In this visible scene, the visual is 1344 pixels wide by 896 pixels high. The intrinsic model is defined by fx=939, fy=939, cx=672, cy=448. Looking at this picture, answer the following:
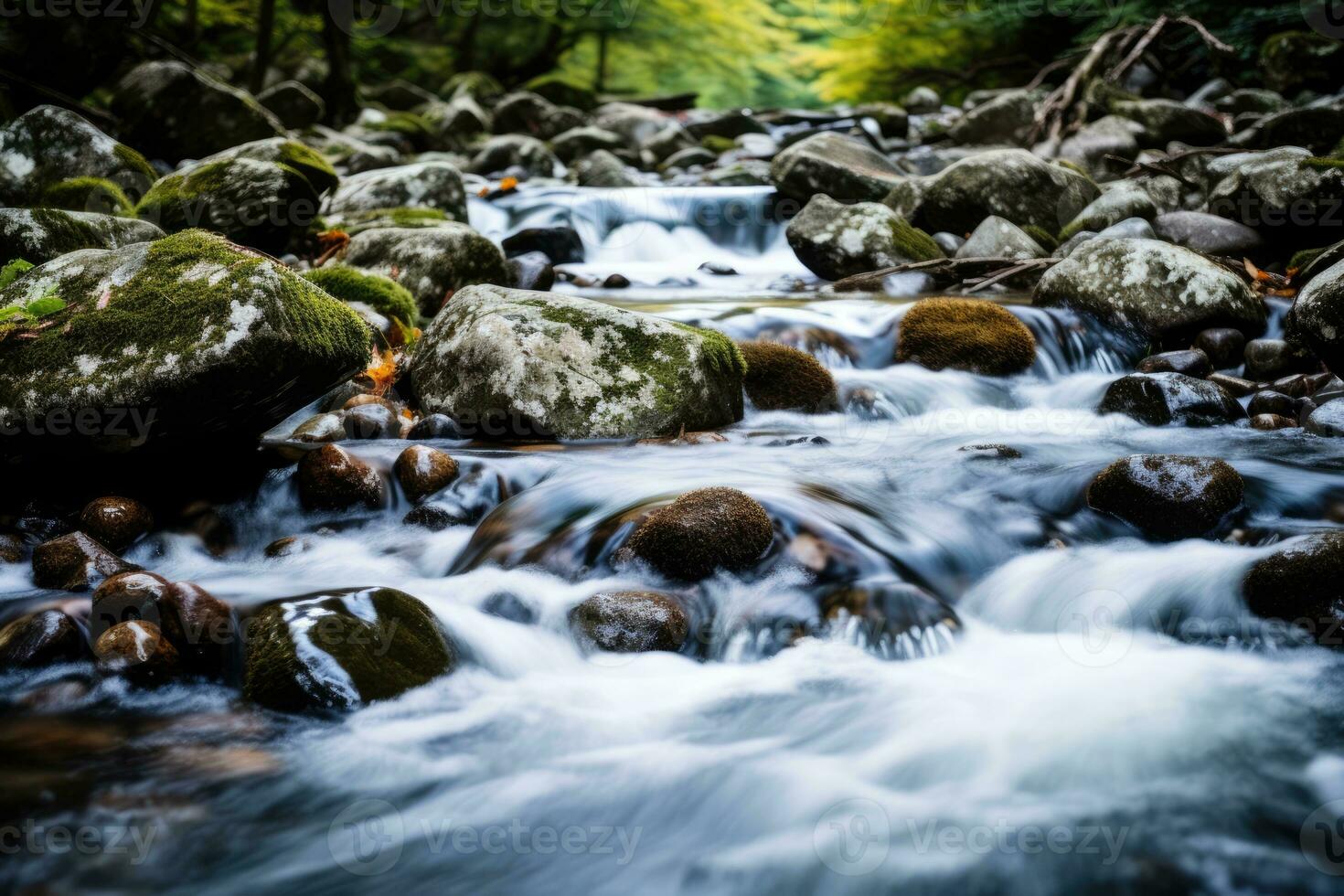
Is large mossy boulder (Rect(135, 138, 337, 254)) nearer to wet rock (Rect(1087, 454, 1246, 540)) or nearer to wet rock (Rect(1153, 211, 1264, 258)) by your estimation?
wet rock (Rect(1087, 454, 1246, 540))

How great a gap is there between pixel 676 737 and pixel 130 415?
2.45 metres

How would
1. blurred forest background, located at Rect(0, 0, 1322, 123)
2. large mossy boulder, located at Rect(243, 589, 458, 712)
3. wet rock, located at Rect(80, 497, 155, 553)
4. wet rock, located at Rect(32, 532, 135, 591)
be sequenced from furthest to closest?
blurred forest background, located at Rect(0, 0, 1322, 123), wet rock, located at Rect(80, 497, 155, 553), wet rock, located at Rect(32, 532, 135, 591), large mossy boulder, located at Rect(243, 589, 458, 712)

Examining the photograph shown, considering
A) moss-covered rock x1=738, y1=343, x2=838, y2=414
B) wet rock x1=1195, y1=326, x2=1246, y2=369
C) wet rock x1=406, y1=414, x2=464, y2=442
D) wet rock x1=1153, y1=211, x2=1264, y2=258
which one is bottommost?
wet rock x1=406, y1=414, x2=464, y2=442

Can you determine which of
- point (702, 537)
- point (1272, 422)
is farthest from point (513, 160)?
point (702, 537)

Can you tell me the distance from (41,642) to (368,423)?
7.52 feet

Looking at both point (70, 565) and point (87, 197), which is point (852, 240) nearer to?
point (87, 197)

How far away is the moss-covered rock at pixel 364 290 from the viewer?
6.51 m

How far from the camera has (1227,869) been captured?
7.40 feet

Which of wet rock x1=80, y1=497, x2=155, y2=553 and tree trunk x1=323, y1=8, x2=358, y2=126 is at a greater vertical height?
tree trunk x1=323, y1=8, x2=358, y2=126

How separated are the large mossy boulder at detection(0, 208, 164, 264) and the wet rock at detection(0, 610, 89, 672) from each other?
273 cm

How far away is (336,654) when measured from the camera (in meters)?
2.91

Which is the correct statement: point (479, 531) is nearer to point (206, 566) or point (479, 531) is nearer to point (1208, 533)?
point (206, 566)

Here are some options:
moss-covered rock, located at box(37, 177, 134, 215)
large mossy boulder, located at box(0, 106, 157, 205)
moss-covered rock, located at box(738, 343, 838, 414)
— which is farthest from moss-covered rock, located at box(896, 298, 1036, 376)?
large mossy boulder, located at box(0, 106, 157, 205)

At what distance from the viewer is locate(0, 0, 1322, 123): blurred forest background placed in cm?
1279
